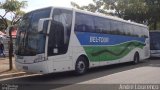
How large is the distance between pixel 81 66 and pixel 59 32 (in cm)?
240

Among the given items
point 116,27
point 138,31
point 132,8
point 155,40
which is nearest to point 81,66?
point 116,27

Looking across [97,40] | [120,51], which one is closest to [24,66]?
[97,40]

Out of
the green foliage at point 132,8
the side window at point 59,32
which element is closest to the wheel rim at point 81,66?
the side window at point 59,32

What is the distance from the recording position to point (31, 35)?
1391cm

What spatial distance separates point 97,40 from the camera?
1747 centimetres

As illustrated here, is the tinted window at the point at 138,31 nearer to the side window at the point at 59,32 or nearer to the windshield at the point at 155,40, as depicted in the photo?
the windshield at the point at 155,40

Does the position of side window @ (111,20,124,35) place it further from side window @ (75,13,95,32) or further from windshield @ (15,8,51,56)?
windshield @ (15,8,51,56)

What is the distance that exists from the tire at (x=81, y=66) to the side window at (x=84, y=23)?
1.48 metres

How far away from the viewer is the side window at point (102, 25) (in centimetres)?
1749

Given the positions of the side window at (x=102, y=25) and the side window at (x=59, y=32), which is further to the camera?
the side window at (x=102, y=25)

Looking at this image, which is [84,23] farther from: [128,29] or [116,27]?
[128,29]

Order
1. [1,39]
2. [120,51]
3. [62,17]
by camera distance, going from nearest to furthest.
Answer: [62,17], [120,51], [1,39]

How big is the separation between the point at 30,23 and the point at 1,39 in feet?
58.9

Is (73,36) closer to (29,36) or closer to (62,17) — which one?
(62,17)
